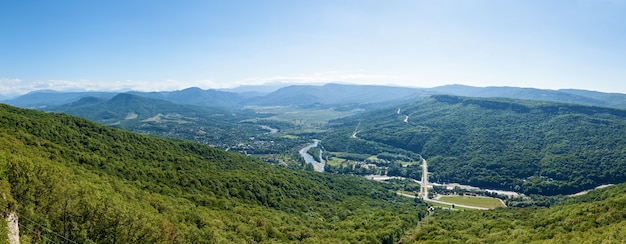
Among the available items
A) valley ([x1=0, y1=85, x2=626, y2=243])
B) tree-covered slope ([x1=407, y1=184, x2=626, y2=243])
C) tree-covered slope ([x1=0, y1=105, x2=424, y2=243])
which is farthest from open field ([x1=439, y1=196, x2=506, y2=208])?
tree-covered slope ([x1=407, y1=184, x2=626, y2=243])

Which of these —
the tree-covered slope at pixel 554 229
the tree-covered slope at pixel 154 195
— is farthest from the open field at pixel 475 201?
the tree-covered slope at pixel 554 229

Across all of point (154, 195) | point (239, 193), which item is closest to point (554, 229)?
point (239, 193)

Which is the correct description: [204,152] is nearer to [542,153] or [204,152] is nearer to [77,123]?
[77,123]

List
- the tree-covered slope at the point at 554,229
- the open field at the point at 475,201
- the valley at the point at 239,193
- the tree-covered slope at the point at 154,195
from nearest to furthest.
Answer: the tree-covered slope at the point at 154,195 < the valley at the point at 239,193 < the tree-covered slope at the point at 554,229 < the open field at the point at 475,201

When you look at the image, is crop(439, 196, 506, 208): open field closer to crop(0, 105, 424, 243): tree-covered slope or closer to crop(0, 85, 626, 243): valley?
crop(0, 85, 626, 243): valley

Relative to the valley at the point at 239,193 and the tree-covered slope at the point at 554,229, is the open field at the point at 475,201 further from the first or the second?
the tree-covered slope at the point at 554,229
